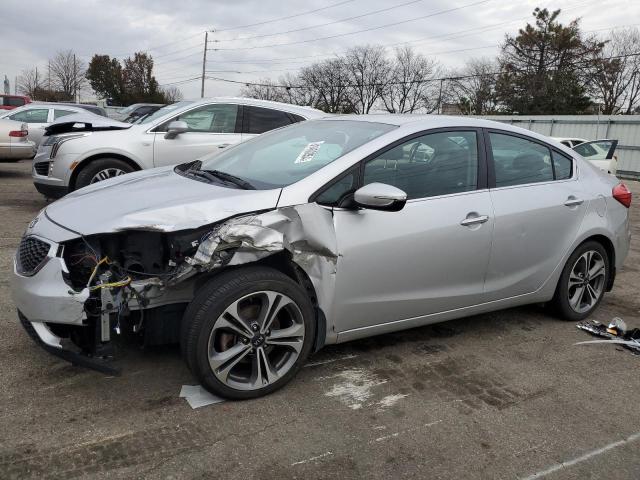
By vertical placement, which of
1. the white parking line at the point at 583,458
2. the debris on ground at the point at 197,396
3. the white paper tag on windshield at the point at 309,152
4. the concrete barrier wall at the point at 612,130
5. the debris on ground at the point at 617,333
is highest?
the concrete barrier wall at the point at 612,130

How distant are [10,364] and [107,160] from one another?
4509mm

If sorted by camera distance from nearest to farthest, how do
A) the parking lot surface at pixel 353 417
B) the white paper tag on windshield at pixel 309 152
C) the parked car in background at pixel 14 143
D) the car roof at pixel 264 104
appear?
the parking lot surface at pixel 353 417 < the white paper tag on windshield at pixel 309 152 < the car roof at pixel 264 104 < the parked car in background at pixel 14 143

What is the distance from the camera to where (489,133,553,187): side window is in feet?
13.0

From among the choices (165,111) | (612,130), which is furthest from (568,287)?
(612,130)

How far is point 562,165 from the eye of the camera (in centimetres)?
437

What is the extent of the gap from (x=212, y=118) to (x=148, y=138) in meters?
0.92

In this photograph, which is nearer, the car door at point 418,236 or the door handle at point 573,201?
the car door at point 418,236

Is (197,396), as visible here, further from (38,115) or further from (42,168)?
(38,115)

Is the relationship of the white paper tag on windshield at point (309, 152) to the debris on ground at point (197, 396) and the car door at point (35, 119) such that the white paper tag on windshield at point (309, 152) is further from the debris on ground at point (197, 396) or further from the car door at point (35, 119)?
the car door at point (35, 119)

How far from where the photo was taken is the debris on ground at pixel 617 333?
4.08m

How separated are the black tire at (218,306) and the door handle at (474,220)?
1.19m

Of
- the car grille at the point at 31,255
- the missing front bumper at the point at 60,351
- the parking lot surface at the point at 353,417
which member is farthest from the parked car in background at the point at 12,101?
the missing front bumper at the point at 60,351

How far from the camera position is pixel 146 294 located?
9.54 ft

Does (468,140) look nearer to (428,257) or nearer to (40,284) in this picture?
(428,257)
